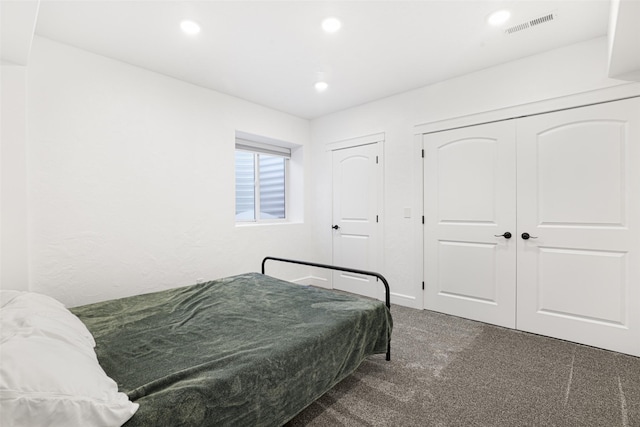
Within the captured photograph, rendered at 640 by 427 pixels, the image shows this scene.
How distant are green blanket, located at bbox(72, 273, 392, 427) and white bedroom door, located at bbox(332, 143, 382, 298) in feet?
5.22

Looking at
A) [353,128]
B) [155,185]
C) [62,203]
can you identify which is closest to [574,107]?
[353,128]

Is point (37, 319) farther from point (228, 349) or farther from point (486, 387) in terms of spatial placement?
point (486, 387)

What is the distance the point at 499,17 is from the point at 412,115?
53.7 inches

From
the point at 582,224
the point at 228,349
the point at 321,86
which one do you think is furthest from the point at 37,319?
the point at 582,224

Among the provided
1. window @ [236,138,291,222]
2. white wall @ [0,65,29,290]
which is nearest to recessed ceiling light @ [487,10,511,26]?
window @ [236,138,291,222]

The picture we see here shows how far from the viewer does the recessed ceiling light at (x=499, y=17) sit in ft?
6.85

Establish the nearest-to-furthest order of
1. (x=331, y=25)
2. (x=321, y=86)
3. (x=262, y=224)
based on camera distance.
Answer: (x=331, y=25)
(x=321, y=86)
(x=262, y=224)

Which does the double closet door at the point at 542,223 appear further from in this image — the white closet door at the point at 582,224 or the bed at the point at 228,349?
the bed at the point at 228,349

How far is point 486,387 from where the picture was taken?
6.19ft

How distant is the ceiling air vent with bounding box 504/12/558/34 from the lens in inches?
84.0

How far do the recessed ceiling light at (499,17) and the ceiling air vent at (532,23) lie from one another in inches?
5.9

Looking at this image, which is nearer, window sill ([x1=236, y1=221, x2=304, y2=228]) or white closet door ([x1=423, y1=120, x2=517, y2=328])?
white closet door ([x1=423, y1=120, x2=517, y2=328])

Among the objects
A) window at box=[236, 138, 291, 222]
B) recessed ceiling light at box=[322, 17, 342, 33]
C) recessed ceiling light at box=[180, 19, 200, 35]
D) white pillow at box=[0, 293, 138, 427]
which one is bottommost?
white pillow at box=[0, 293, 138, 427]

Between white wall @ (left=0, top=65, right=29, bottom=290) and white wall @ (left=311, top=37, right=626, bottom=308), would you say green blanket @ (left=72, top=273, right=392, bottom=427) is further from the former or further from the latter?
white wall @ (left=311, top=37, right=626, bottom=308)
